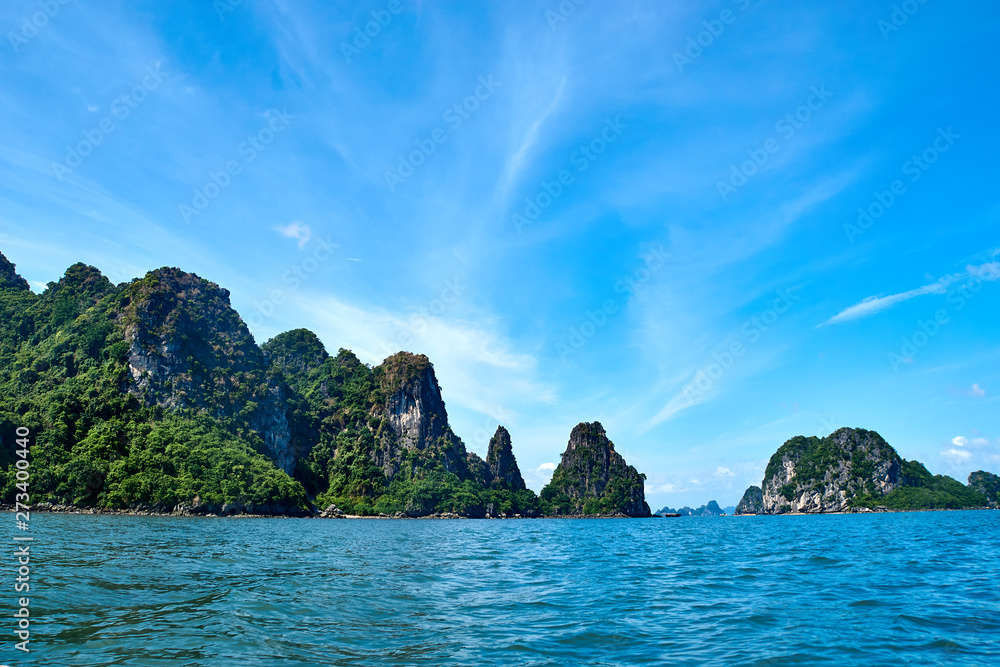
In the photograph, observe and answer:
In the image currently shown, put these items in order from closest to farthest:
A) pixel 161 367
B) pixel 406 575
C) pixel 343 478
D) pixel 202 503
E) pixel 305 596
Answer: pixel 305 596, pixel 406 575, pixel 202 503, pixel 161 367, pixel 343 478

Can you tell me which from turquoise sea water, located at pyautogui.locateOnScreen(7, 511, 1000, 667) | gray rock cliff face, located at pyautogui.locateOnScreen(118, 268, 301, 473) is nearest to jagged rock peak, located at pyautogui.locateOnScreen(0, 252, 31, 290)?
gray rock cliff face, located at pyautogui.locateOnScreen(118, 268, 301, 473)

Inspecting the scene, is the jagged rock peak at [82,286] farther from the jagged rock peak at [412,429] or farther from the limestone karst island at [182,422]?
the jagged rock peak at [412,429]

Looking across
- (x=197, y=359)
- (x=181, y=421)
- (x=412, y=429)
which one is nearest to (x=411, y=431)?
(x=412, y=429)

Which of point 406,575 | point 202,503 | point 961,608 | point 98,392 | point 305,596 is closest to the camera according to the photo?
point 961,608

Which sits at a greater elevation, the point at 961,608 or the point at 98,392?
the point at 98,392

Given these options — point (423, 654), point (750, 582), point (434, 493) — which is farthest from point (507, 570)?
point (434, 493)

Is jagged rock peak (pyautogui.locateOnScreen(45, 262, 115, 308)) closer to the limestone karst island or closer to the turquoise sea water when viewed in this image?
the limestone karst island

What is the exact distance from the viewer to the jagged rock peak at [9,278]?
5925 inches

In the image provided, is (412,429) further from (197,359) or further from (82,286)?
(82,286)

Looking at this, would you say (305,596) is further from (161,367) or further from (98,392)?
(161,367)

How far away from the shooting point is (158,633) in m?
11.3

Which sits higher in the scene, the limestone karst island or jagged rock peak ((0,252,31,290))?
jagged rock peak ((0,252,31,290))

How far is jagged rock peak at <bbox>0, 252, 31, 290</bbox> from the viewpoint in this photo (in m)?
150

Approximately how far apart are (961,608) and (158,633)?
21.0 meters
